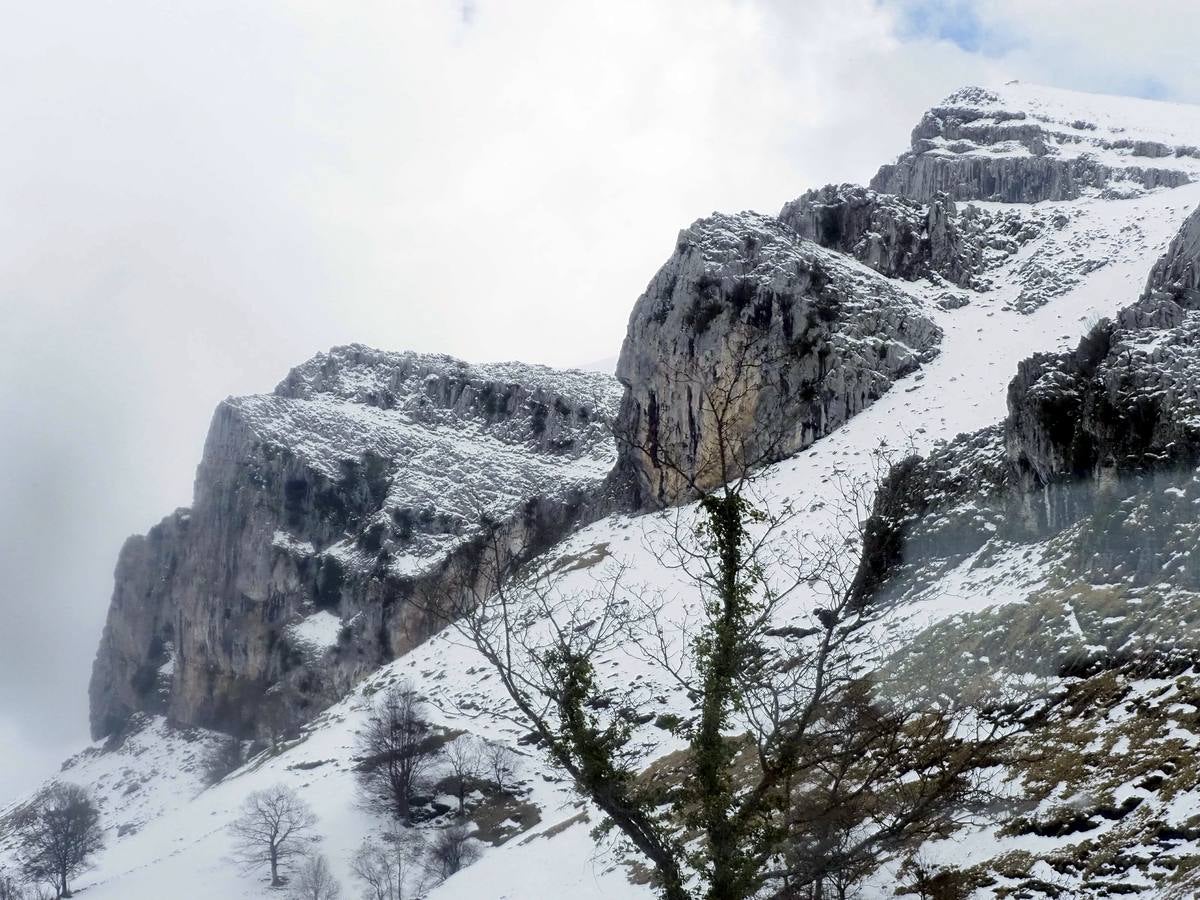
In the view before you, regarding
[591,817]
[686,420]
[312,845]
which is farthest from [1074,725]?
[686,420]

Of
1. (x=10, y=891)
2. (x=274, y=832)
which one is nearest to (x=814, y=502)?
(x=274, y=832)

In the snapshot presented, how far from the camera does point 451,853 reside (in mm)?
30828

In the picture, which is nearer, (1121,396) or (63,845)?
(1121,396)

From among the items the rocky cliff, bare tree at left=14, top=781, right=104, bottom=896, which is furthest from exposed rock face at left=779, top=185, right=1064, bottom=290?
bare tree at left=14, top=781, right=104, bottom=896

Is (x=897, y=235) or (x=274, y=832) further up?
(x=897, y=235)

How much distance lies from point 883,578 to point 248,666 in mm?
90198

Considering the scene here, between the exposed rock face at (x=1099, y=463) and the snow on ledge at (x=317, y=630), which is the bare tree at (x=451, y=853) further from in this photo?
the snow on ledge at (x=317, y=630)

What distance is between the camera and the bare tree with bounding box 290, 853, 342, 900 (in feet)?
97.8

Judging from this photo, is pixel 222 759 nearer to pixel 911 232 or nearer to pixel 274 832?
pixel 274 832

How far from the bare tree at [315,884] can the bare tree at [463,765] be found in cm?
530

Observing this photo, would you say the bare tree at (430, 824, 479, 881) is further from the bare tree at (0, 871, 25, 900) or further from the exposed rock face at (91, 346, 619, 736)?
the exposed rock face at (91, 346, 619, 736)

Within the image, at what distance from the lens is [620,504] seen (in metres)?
66.0

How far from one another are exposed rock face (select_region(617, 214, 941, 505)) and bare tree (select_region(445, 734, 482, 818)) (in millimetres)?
22804

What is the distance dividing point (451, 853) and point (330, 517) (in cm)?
6547
